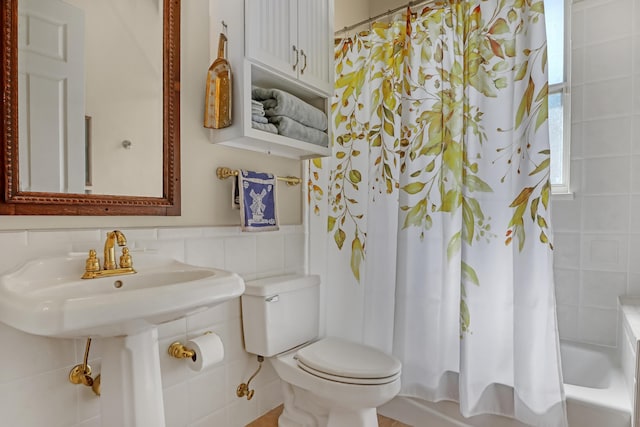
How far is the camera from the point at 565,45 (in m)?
1.97

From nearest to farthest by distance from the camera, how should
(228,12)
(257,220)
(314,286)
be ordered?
(228,12), (257,220), (314,286)

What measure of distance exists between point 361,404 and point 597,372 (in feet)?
4.07

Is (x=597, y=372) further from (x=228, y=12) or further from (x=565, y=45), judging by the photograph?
(x=228, y=12)

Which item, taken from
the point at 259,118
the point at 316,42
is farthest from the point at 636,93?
the point at 259,118

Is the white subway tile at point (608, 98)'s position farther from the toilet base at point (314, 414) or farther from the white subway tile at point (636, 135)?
the toilet base at point (314, 414)

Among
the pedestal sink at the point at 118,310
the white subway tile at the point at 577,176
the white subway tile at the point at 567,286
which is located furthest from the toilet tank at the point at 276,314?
the white subway tile at the point at 577,176

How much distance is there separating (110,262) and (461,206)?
53.6 inches

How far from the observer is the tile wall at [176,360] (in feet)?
3.41

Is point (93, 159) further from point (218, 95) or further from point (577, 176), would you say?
point (577, 176)

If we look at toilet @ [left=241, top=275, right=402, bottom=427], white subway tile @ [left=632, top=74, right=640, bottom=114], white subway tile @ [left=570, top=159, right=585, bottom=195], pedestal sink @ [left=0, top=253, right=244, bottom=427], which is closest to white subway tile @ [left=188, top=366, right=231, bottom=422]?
toilet @ [left=241, top=275, right=402, bottom=427]

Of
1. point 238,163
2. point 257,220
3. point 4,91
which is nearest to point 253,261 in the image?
point 257,220

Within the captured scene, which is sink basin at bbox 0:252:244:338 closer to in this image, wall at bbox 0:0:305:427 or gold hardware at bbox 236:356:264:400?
wall at bbox 0:0:305:427

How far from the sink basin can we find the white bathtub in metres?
1.24

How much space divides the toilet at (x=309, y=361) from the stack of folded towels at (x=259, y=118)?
0.69 metres
